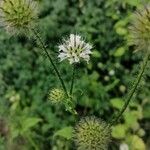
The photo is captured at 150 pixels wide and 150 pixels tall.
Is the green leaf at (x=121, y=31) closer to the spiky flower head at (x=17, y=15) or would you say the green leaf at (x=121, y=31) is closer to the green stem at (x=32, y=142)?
the green stem at (x=32, y=142)

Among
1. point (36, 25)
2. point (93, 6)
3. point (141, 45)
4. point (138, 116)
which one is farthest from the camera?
point (93, 6)

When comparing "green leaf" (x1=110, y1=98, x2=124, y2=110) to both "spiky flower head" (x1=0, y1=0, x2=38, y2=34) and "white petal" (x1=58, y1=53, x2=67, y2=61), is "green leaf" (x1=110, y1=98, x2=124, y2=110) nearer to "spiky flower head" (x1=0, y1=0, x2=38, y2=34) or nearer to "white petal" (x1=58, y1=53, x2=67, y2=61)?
"white petal" (x1=58, y1=53, x2=67, y2=61)

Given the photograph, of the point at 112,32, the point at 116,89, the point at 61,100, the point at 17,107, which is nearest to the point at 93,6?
the point at 112,32

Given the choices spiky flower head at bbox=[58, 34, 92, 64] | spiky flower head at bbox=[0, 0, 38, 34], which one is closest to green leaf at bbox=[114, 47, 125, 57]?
spiky flower head at bbox=[58, 34, 92, 64]

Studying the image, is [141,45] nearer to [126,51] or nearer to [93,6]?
[126,51]

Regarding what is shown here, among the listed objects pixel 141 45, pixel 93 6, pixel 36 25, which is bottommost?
pixel 141 45

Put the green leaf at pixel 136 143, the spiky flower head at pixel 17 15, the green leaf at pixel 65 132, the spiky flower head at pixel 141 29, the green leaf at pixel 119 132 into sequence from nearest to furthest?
1. the spiky flower head at pixel 141 29
2. the spiky flower head at pixel 17 15
3. the green leaf at pixel 65 132
4. the green leaf at pixel 136 143
5. the green leaf at pixel 119 132

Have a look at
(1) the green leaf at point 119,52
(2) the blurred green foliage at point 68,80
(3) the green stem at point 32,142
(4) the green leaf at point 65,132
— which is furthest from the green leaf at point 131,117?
(3) the green stem at point 32,142
